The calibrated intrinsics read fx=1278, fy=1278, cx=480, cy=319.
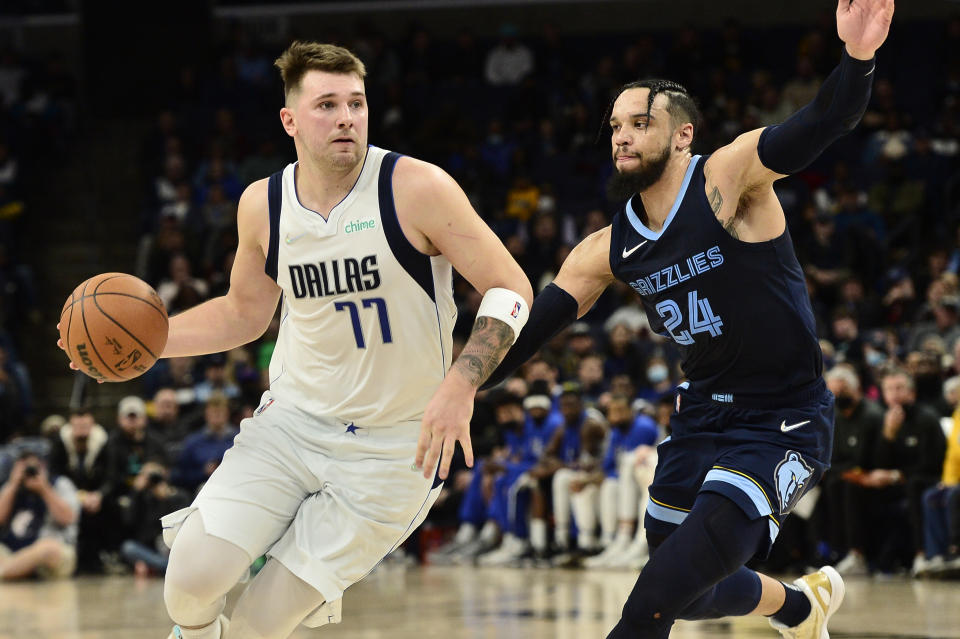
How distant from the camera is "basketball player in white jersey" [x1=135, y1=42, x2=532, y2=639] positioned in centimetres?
427

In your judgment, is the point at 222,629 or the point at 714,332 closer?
the point at 222,629

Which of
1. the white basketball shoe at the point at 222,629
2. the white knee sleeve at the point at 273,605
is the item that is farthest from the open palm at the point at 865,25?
the white basketball shoe at the point at 222,629

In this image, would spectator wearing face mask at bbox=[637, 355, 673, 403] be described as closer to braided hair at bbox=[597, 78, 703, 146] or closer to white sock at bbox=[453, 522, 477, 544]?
white sock at bbox=[453, 522, 477, 544]

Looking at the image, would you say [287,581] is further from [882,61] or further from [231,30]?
[231,30]

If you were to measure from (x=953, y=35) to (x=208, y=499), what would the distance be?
14737mm

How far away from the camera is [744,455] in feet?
15.2

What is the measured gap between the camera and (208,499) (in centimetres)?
432

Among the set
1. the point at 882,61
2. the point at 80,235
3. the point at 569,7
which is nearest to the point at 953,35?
the point at 882,61

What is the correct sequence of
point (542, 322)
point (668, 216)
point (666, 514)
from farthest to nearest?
1. point (542, 322)
2. point (666, 514)
3. point (668, 216)

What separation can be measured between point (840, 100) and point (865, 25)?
252 millimetres

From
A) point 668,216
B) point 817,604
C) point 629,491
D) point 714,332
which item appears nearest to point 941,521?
point 629,491

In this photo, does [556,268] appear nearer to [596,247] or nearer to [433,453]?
[596,247]

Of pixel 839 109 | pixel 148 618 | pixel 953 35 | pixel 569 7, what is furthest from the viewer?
pixel 569 7

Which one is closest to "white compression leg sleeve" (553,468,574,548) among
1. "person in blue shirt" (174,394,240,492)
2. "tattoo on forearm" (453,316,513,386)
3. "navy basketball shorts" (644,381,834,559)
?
"person in blue shirt" (174,394,240,492)
